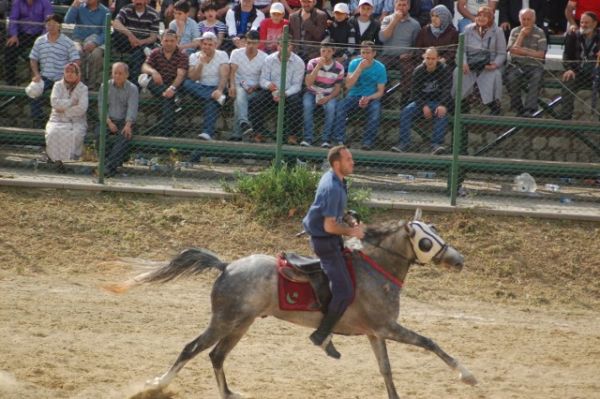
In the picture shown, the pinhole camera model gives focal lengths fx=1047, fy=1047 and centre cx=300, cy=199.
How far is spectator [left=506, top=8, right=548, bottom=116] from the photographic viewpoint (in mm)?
16547

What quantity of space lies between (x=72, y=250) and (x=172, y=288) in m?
1.74

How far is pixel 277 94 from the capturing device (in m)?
16.0

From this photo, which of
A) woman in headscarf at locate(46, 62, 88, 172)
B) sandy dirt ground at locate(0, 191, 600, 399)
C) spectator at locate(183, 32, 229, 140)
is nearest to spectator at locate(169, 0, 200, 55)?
spectator at locate(183, 32, 229, 140)

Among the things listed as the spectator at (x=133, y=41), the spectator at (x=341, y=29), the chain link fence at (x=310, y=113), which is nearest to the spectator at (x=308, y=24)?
the spectator at (x=341, y=29)

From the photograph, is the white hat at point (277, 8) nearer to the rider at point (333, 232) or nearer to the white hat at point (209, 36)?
the white hat at point (209, 36)

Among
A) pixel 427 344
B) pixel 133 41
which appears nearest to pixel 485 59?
pixel 133 41

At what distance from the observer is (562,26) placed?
63.5 feet

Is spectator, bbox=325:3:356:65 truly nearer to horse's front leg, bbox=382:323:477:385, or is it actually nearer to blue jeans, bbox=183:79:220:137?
blue jeans, bbox=183:79:220:137

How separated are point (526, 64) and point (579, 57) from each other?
1.07 m

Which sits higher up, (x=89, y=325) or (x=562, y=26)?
(x=562, y=26)

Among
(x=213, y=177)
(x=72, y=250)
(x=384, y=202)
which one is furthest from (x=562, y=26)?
(x=72, y=250)

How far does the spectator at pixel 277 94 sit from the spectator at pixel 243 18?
1739 millimetres

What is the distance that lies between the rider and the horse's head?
53 cm

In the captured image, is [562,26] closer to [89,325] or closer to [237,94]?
[237,94]
